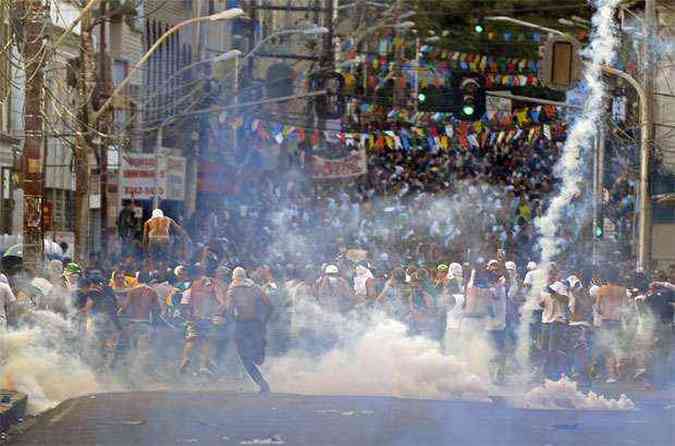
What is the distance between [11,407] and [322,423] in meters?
2.71

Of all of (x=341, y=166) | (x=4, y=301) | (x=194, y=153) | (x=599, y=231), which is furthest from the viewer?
(x=341, y=166)

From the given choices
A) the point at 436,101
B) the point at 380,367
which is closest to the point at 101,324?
the point at 380,367

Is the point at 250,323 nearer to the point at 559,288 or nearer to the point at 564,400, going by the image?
the point at 564,400

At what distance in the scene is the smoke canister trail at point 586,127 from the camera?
35.3 meters

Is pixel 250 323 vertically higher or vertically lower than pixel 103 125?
lower

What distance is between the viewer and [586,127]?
3916cm

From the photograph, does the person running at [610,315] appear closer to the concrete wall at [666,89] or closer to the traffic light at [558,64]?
the traffic light at [558,64]

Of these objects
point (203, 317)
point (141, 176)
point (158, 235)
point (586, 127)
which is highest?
point (586, 127)

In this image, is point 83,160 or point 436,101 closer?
point 83,160

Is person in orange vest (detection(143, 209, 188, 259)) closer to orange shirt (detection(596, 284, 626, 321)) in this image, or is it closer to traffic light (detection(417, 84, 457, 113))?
traffic light (detection(417, 84, 457, 113))

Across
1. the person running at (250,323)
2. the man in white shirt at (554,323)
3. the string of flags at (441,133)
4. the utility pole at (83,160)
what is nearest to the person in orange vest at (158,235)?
the utility pole at (83,160)

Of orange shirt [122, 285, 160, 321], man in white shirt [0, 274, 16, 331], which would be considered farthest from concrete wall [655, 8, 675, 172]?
man in white shirt [0, 274, 16, 331]

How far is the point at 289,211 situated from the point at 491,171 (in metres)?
7.43

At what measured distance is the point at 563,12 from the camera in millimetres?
55906
